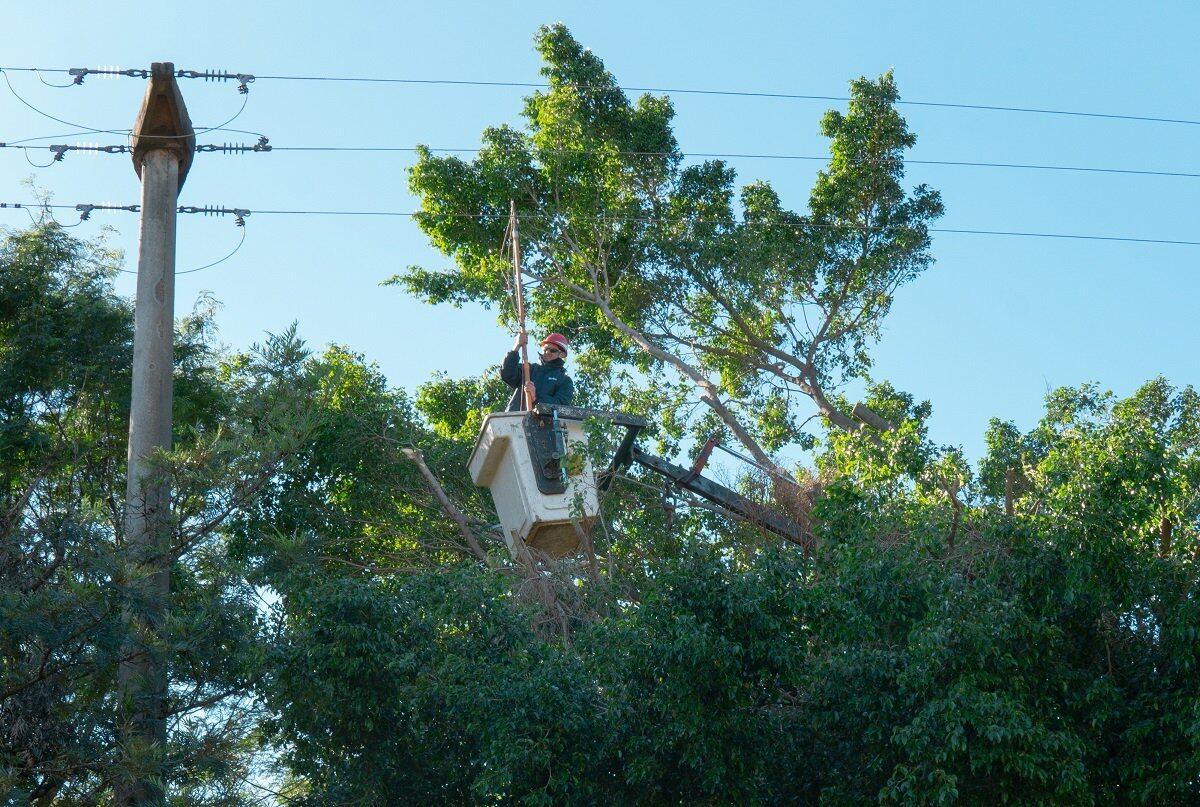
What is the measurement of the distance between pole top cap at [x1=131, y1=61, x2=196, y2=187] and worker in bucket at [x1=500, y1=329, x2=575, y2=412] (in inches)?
128

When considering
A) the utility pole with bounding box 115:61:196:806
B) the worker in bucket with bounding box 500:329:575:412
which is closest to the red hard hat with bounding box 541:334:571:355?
the worker in bucket with bounding box 500:329:575:412

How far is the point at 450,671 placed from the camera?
10.2m

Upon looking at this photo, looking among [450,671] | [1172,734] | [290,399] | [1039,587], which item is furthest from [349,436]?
[1172,734]

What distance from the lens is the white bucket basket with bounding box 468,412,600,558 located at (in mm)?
13398

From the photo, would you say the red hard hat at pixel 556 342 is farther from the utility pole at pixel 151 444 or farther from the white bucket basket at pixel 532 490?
the utility pole at pixel 151 444

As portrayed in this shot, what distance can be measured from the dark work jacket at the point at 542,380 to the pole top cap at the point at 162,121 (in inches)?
131

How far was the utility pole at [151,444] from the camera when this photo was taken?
9750 mm

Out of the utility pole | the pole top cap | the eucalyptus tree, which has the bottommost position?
the utility pole

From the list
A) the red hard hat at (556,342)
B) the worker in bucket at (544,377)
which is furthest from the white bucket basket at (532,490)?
the red hard hat at (556,342)

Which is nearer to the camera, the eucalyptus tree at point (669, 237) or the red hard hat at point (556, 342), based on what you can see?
the red hard hat at point (556, 342)

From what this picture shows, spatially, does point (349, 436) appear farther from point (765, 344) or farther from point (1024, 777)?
point (1024, 777)

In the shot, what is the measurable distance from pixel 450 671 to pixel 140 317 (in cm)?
366

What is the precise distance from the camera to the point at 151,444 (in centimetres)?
1109

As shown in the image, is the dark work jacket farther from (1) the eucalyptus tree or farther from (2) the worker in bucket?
(1) the eucalyptus tree
